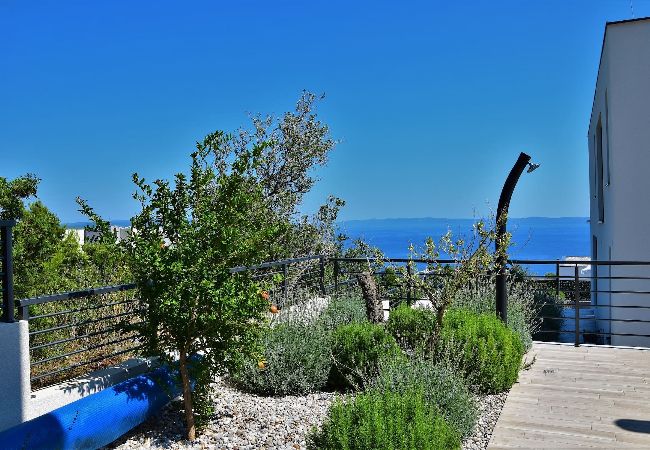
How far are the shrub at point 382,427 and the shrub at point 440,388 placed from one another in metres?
0.82

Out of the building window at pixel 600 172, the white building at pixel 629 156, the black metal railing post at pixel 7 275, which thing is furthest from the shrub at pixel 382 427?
the building window at pixel 600 172

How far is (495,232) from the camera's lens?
7.25 metres

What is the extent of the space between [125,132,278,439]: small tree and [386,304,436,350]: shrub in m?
2.28

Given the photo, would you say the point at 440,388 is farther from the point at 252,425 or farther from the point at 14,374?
the point at 14,374

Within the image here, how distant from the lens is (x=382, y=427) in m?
3.32

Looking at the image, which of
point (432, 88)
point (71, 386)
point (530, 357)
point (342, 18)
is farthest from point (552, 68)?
point (71, 386)

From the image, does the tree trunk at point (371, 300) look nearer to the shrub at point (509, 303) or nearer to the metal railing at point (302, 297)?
the metal railing at point (302, 297)

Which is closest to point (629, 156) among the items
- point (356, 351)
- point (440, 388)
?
point (356, 351)

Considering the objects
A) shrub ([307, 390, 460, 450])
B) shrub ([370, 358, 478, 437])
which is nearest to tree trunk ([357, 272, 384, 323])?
shrub ([370, 358, 478, 437])

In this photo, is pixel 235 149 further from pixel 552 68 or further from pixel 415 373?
pixel 552 68

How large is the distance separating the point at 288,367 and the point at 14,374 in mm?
2420

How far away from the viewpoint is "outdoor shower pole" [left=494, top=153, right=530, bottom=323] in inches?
295

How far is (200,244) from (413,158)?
36.4 meters

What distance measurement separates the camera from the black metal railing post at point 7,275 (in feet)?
15.5
